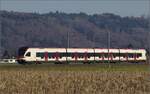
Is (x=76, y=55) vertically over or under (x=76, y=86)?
under

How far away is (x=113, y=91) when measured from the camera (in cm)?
3547

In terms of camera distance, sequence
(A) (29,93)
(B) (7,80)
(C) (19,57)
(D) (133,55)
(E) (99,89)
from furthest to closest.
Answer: (D) (133,55) < (C) (19,57) < (B) (7,80) < (E) (99,89) < (A) (29,93)

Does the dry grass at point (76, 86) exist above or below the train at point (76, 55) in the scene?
above

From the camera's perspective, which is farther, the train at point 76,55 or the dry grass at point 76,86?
the train at point 76,55

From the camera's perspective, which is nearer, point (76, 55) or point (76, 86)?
point (76, 86)

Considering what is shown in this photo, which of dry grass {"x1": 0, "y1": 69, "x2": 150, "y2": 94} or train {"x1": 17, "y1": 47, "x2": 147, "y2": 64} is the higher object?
dry grass {"x1": 0, "y1": 69, "x2": 150, "y2": 94}

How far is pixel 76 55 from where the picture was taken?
4210 inches

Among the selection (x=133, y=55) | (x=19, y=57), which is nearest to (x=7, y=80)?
(x=19, y=57)

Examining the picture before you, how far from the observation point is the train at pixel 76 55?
102188 mm

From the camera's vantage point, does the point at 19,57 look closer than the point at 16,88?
No

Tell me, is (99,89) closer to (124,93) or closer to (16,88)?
(124,93)

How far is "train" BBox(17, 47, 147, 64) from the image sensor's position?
10219cm

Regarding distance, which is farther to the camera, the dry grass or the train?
the train

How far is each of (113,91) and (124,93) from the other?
139 centimetres
